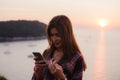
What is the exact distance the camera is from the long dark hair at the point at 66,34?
262 cm

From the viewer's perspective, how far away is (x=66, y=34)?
260cm

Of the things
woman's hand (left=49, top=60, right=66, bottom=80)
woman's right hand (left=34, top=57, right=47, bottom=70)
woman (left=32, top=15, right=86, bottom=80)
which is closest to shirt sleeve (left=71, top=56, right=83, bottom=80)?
woman (left=32, top=15, right=86, bottom=80)

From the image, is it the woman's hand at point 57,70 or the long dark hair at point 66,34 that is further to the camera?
the long dark hair at point 66,34

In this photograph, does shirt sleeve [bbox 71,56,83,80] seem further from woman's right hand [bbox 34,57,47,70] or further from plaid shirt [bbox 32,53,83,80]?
woman's right hand [bbox 34,57,47,70]

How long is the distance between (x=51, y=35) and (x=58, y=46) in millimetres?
112

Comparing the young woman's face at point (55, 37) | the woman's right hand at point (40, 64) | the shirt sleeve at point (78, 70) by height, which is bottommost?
the shirt sleeve at point (78, 70)

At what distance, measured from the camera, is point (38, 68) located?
8.79 ft

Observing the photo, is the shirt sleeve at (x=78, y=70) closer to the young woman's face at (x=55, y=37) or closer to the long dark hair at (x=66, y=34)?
the long dark hair at (x=66, y=34)

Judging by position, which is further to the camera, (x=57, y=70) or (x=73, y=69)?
(x=73, y=69)

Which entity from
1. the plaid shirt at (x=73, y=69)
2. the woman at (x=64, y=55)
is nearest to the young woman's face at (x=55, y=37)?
the woman at (x=64, y=55)

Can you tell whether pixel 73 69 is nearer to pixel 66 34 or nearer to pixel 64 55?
pixel 64 55

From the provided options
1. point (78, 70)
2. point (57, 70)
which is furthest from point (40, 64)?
point (78, 70)

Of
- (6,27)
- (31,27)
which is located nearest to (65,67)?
(6,27)

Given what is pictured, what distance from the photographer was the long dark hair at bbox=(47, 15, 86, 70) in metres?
2.62
